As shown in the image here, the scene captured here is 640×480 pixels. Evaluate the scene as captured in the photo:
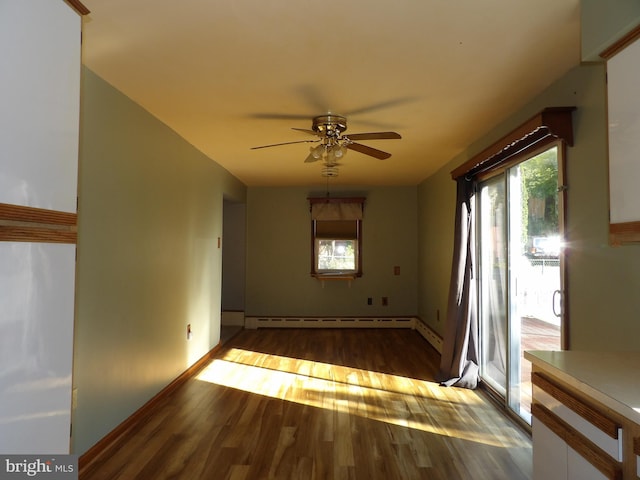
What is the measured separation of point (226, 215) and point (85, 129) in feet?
13.6

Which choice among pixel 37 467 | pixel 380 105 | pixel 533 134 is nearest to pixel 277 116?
pixel 380 105

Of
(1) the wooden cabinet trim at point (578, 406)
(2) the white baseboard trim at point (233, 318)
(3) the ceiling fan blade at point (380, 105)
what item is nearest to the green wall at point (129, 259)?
(3) the ceiling fan blade at point (380, 105)

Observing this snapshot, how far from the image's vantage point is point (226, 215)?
6.34 metres

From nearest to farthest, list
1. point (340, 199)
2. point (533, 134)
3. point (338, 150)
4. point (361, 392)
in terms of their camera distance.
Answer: point (533, 134)
point (338, 150)
point (361, 392)
point (340, 199)

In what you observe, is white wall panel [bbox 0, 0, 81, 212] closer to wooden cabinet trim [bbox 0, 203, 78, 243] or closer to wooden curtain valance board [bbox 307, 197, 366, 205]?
wooden cabinet trim [bbox 0, 203, 78, 243]

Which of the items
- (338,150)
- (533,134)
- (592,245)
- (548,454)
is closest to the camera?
(548,454)

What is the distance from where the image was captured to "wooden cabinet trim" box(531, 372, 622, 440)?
1.10 m

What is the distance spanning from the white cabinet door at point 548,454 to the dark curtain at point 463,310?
81.9 inches

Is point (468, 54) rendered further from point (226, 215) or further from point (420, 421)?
point (226, 215)

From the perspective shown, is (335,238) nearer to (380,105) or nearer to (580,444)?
(380,105)

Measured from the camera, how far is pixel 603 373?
4.27ft

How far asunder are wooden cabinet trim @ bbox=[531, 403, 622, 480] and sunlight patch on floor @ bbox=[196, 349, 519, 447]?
1274mm

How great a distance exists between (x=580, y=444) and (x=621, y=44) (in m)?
1.38

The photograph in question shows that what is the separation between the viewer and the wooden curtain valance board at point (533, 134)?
7.03ft
